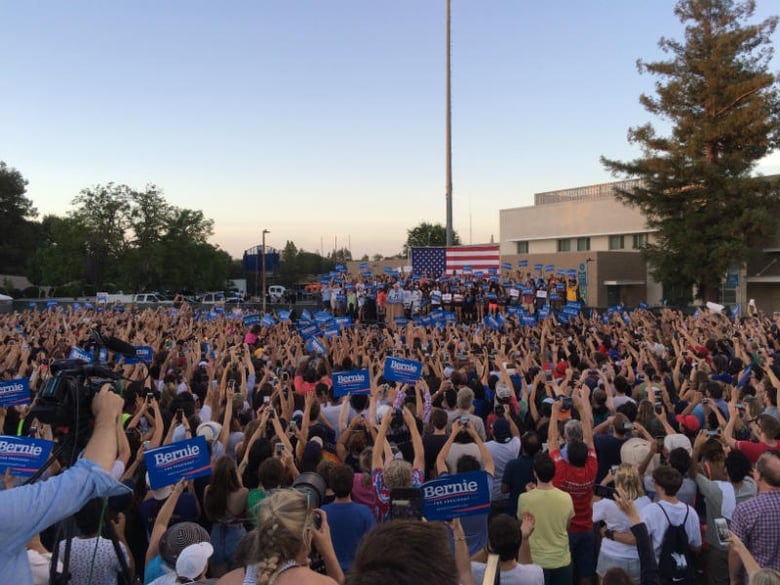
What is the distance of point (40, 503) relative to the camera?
225 cm

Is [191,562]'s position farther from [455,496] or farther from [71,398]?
[455,496]

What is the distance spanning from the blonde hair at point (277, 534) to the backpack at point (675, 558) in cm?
277

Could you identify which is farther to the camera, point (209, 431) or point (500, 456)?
point (500, 456)

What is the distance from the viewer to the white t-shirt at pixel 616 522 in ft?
15.2

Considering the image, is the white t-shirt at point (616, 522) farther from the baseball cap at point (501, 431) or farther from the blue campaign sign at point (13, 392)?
the blue campaign sign at point (13, 392)

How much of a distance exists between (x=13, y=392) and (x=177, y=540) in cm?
505

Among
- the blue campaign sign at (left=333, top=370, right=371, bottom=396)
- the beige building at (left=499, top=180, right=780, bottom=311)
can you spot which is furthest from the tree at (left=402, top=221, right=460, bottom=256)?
the blue campaign sign at (left=333, top=370, right=371, bottom=396)

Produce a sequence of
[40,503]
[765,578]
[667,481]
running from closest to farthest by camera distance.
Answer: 1. [40,503]
2. [765,578]
3. [667,481]

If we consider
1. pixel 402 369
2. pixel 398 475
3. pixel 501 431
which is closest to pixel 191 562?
pixel 398 475

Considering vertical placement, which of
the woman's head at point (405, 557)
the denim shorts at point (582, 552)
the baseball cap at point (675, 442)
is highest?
the woman's head at point (405, 557)

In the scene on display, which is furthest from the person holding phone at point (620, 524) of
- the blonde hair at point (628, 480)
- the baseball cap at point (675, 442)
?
the baseball cap at point (675, 442)

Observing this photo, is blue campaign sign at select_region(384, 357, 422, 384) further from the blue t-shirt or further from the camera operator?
the camera operator

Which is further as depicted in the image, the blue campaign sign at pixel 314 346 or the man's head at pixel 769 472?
the blue campaign sign at pixel 314 346

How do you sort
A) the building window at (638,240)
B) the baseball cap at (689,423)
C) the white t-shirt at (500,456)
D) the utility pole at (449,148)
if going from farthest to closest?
the building window at (638,240)
the utility pole at (449,148)
the baseball cap at (689,423)
the white t-shirt at (500,456)
